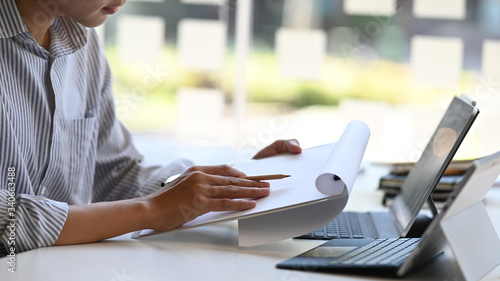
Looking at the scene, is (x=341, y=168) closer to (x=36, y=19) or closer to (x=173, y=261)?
(x=173, y=261)

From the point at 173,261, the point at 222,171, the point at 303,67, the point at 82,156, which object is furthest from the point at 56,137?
the point at 303,67

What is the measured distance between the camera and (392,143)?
343 cm

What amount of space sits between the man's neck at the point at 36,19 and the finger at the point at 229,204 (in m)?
0.51

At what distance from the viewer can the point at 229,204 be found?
3.21ft

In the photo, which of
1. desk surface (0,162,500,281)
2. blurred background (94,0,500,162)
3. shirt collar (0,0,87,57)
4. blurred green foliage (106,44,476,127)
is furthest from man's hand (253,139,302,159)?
blurred green foliage (106,44,476,127)

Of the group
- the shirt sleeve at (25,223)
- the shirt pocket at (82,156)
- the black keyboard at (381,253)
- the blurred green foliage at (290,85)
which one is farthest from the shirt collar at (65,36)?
the blurred green foliage at (290,85)

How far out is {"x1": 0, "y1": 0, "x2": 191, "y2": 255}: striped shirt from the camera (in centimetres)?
97

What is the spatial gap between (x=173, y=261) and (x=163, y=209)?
11 cm

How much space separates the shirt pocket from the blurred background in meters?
1.15

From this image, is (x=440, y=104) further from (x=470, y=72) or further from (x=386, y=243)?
(x=386, y=243)

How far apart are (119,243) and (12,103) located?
0.32 metres

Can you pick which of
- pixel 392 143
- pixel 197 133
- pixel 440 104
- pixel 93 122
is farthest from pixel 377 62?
pixel 93 122

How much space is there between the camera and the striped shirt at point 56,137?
97cm

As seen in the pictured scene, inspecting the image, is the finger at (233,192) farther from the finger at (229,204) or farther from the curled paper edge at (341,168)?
the curled paper edge at (341,168)
